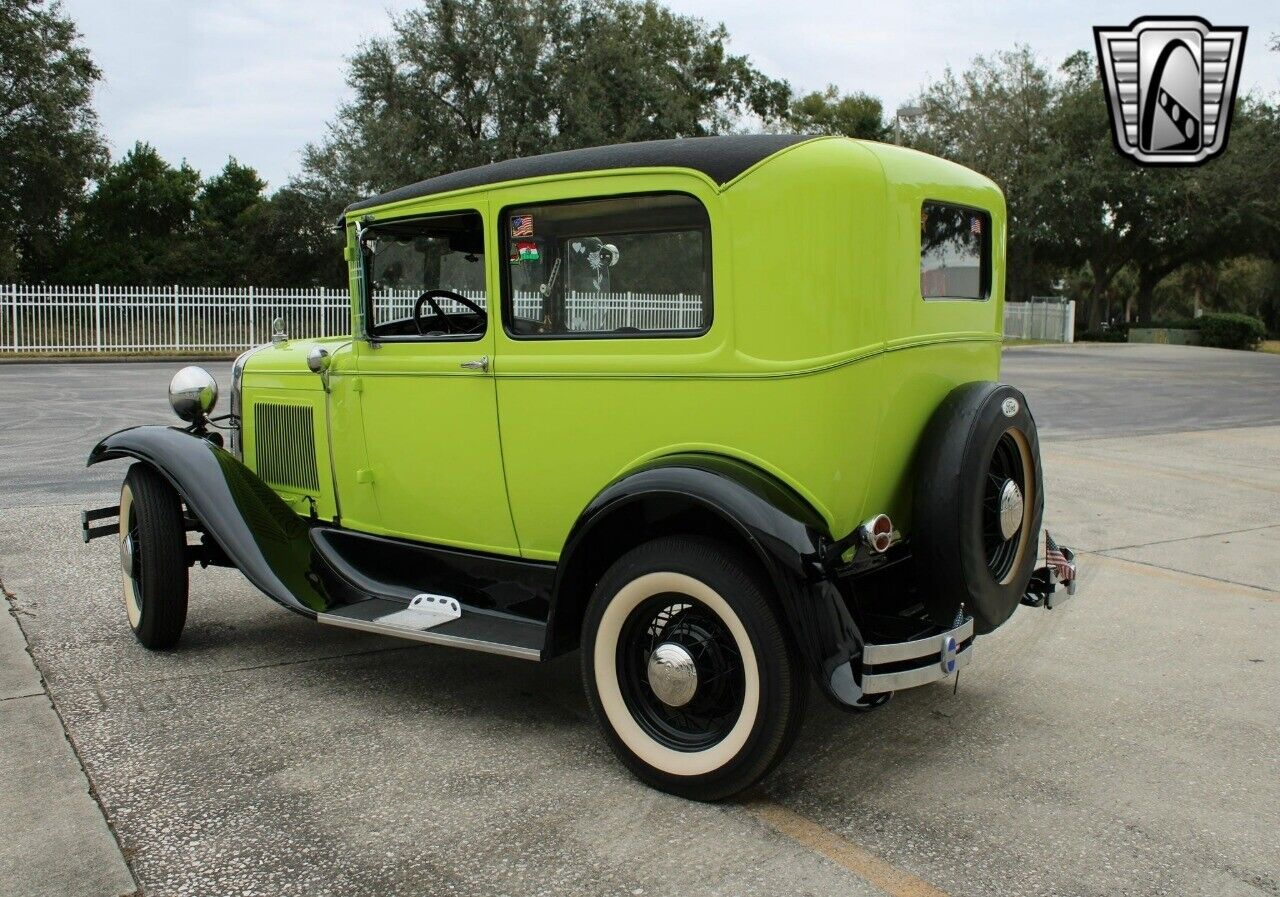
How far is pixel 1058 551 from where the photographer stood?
404cm

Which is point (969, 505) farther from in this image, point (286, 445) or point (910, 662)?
point (286, 445)

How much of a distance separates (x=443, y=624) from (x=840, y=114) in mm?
53534

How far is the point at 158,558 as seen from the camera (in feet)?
14.3

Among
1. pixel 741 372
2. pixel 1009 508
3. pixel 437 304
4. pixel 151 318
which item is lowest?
pixel 1009 508

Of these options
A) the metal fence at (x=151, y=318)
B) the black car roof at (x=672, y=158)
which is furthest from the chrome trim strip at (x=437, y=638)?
the metal fence at (x=151, y=318)

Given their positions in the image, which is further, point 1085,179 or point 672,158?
point 1085,179

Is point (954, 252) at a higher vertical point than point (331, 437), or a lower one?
higher

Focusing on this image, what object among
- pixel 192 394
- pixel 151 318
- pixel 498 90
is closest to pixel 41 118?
pixel 151 318

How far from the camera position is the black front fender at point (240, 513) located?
417 centimetres

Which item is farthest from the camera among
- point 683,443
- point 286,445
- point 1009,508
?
point 286,445

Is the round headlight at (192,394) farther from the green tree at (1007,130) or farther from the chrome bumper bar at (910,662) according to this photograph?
the green tree at (1007,130)

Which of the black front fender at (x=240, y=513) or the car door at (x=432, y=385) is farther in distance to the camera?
the black front fender at (x=240, y=513)

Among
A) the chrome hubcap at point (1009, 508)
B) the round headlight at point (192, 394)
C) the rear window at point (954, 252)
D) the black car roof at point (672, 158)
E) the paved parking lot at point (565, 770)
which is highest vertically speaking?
the black car roof at point (672, 158)

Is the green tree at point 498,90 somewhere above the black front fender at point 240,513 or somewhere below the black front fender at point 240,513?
above
